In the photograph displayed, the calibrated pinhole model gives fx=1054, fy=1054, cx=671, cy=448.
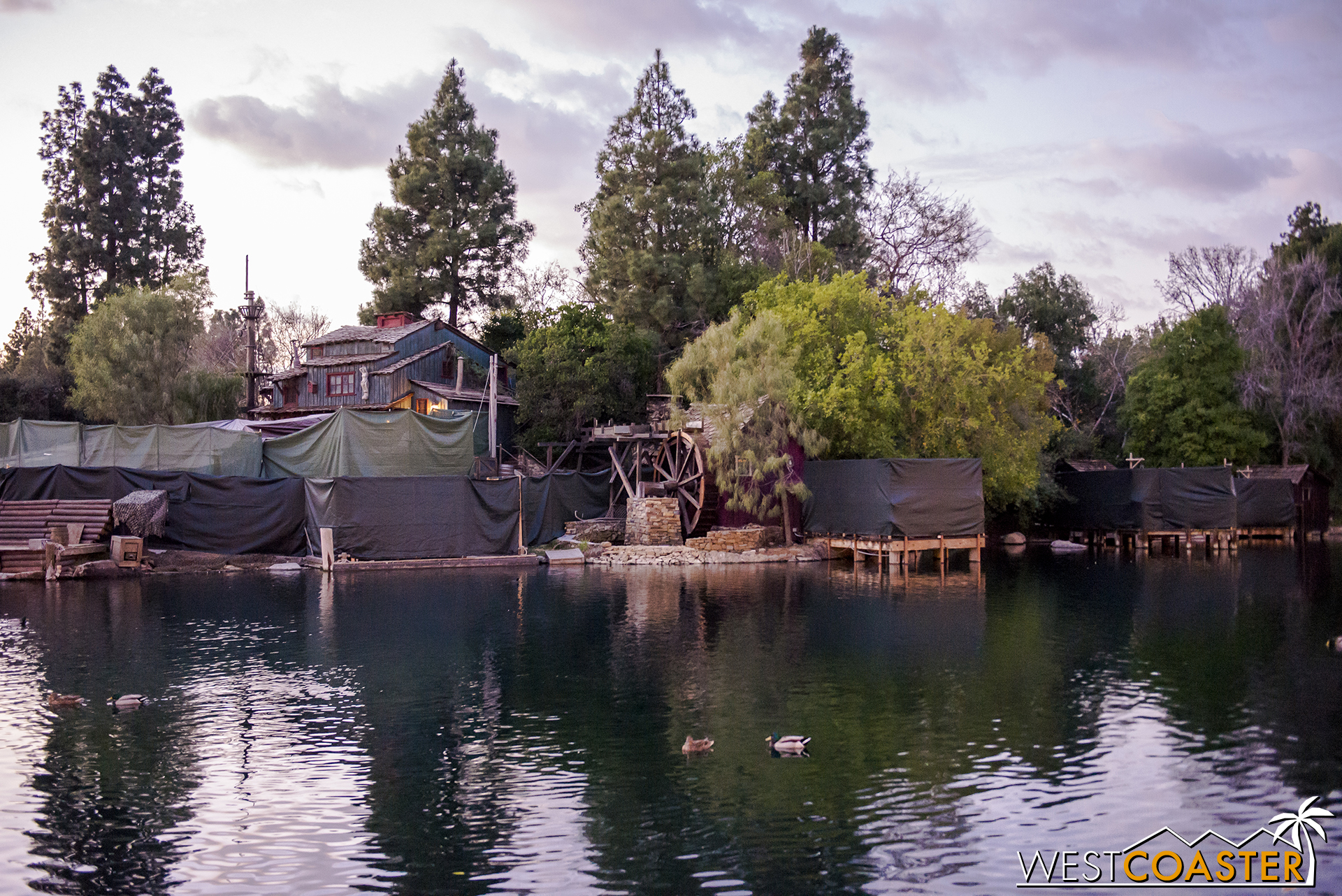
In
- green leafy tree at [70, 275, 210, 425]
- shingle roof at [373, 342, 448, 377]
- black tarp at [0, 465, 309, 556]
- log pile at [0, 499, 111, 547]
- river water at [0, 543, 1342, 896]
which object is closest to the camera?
river water at [0, 543, 1342, 896]

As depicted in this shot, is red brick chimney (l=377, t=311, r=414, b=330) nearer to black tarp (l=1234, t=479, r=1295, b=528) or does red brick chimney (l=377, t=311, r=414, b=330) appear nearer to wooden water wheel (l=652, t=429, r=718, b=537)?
wooden water wheel (l=652, t=429, r=718, b=537)

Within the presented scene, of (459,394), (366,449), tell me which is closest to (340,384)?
(459,394)

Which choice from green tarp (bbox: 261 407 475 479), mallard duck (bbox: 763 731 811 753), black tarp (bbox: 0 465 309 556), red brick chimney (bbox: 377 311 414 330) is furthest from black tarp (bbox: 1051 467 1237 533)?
red brick chimney (bbox: 377 311 414 330)

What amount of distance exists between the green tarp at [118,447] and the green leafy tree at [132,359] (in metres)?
19.7

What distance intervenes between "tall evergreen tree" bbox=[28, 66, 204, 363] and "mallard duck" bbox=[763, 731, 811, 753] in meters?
55.3

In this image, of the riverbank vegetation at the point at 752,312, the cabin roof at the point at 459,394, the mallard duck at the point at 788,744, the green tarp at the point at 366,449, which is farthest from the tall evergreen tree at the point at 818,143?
the mallard duck at the point at 788,744

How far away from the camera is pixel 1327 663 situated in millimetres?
15375

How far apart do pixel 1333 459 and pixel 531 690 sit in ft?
167

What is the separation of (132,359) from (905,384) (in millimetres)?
37749

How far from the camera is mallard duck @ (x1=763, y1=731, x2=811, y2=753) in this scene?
10938mm

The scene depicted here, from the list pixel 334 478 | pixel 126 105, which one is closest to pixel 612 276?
pixel 334 478

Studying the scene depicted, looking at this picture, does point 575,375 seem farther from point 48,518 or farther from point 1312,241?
point 1312,241

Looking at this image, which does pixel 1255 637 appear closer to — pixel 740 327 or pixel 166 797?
pixel 166 797

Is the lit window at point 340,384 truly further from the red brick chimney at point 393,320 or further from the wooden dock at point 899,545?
the wooden dock at point 899,545
